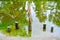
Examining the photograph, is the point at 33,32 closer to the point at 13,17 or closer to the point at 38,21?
the point at 38,21

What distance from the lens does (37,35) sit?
2580 mm

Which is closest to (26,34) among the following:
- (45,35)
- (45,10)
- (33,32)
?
(33,32)

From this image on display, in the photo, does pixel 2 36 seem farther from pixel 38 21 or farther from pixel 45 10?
pixel 45 10

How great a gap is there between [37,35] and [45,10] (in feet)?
1.23

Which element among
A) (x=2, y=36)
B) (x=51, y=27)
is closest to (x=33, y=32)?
(x=51, y=27)

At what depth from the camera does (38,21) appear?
2.58m

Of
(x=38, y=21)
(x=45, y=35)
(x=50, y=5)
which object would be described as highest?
(x=50, y=5)

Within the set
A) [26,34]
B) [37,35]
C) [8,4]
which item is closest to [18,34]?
[26,34]

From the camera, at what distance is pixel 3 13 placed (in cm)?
257

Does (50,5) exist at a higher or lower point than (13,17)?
higher

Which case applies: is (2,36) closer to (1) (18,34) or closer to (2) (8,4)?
(1) (18,34)

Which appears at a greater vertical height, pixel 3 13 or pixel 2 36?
pixel 3 13

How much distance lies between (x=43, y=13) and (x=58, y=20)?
235 mm

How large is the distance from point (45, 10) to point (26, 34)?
436 millimetres
